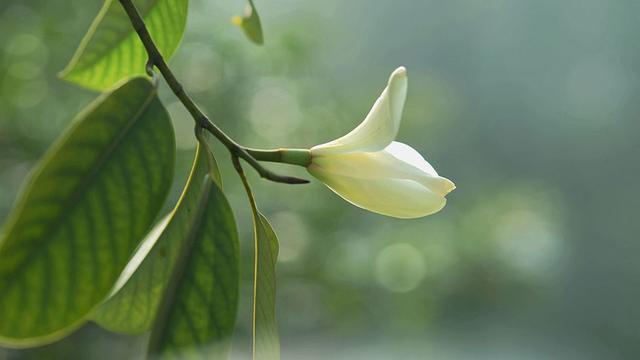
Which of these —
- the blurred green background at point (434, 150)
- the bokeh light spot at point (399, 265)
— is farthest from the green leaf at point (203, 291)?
the bokeh light spot at point (399, 265)

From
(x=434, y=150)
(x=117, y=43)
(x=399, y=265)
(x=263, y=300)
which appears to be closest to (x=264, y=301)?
(x=263, y=300)

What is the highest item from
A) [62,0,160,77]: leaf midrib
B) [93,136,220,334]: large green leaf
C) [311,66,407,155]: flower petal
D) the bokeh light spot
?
the bokeh light spot

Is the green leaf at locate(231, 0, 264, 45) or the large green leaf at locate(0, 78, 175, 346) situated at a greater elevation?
the green leaf at locate(231, 0, 264, 45)

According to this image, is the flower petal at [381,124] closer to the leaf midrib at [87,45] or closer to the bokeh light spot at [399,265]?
the leaf midrib at [87,45]

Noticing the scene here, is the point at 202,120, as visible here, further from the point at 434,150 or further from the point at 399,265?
the point at 434,150

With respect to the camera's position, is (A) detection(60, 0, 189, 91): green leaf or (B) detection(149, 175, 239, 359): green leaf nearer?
(B) detection(149, 175, 239, 359): green leaf

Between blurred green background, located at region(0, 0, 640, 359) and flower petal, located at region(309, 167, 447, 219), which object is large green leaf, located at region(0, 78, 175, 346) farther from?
blurred green background, located at region(0, 0, 640, 359)

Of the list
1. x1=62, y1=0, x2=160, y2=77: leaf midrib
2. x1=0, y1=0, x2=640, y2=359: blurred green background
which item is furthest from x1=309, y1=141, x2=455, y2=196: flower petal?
x1=0, y1=0, x2=640, y2=359: blurred green background
